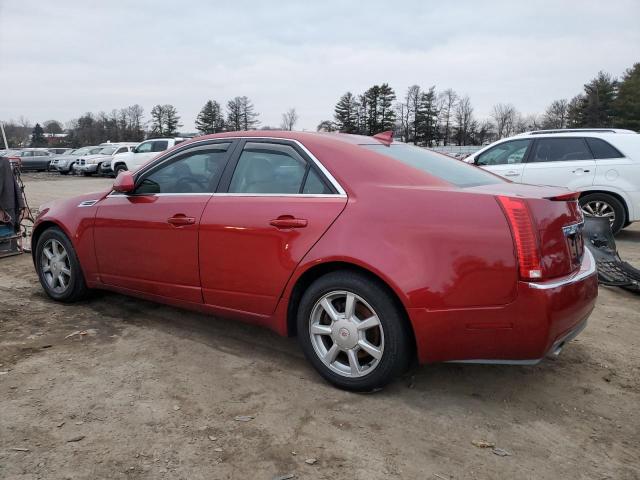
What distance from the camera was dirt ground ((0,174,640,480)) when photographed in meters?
2.44

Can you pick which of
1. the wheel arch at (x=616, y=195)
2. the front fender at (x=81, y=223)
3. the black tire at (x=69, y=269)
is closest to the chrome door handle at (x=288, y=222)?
the front fender at (x=81, y=223)

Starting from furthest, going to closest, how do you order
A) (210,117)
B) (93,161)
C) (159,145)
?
(210,117), (93,161), (159,145)

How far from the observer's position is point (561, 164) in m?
8.23

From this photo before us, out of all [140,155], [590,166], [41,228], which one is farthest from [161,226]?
[140,155]

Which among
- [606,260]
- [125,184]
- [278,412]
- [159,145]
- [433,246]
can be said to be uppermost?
[159,145]

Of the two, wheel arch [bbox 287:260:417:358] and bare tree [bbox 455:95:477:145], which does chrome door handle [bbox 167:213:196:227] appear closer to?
wheel arch [bbox 287:260:417:358]

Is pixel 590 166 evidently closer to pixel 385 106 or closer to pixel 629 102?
pixel 629 102

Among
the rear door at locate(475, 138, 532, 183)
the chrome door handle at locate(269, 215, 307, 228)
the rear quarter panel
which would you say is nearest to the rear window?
the rear quarter panel

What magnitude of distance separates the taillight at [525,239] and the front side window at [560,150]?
6.32m

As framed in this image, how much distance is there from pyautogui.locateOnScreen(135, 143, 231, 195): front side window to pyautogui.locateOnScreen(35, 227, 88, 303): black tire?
3.38 feet

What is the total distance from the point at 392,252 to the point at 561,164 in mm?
Result: 6454

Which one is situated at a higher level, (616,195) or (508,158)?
(508,158)

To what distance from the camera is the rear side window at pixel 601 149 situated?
7.94 meters

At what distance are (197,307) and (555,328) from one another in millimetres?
2353
